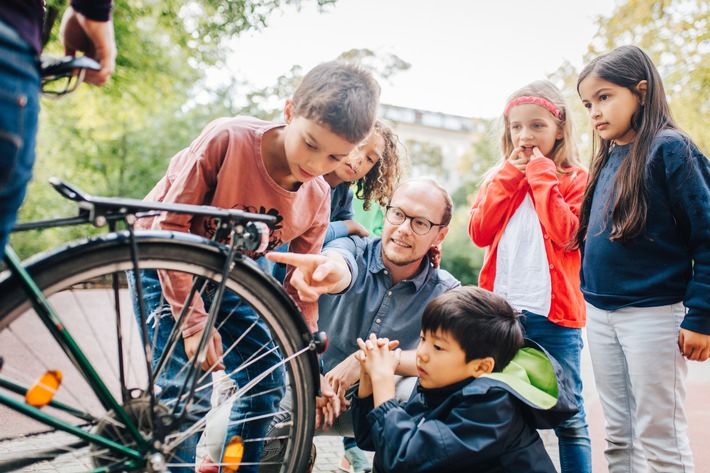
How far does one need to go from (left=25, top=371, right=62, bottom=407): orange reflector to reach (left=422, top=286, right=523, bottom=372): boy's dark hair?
1.16 metres

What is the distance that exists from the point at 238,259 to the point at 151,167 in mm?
18476

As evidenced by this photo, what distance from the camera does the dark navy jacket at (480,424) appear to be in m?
1.75

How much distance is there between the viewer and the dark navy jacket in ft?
5.75

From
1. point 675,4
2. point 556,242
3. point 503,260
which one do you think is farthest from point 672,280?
point 675,4

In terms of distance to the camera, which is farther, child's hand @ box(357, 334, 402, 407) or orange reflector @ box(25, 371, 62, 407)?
child's hand @ box(357, 334, 402, 407)

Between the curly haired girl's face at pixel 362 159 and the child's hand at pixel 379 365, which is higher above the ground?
the curly haired girl's face at pixel 362 159

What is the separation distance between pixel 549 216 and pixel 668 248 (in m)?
0.61

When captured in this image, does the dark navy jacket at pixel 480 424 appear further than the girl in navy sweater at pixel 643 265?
No

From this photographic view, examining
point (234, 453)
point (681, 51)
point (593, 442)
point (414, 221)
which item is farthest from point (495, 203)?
point (681, 51)

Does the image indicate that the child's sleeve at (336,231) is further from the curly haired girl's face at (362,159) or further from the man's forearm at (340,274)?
the man's forearm at (340,274)

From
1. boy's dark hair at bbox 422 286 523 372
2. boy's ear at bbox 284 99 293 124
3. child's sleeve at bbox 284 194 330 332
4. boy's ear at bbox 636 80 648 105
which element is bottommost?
boy's dark hair at bbox 422 286 523 372

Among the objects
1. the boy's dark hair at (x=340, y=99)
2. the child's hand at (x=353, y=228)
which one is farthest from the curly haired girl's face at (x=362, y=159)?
the boy's dark hair at (x=340, y=99)

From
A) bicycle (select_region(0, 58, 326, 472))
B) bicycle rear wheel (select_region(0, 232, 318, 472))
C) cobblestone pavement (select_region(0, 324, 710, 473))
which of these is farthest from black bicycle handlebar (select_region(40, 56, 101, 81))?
cobblestone pavement (select_region(0, 324, 710, 473))

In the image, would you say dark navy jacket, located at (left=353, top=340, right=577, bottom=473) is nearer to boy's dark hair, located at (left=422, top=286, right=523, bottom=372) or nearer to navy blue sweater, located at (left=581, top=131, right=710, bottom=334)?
boy's dark hair, located at (left=422, top=286, right=523, bottom=372)
